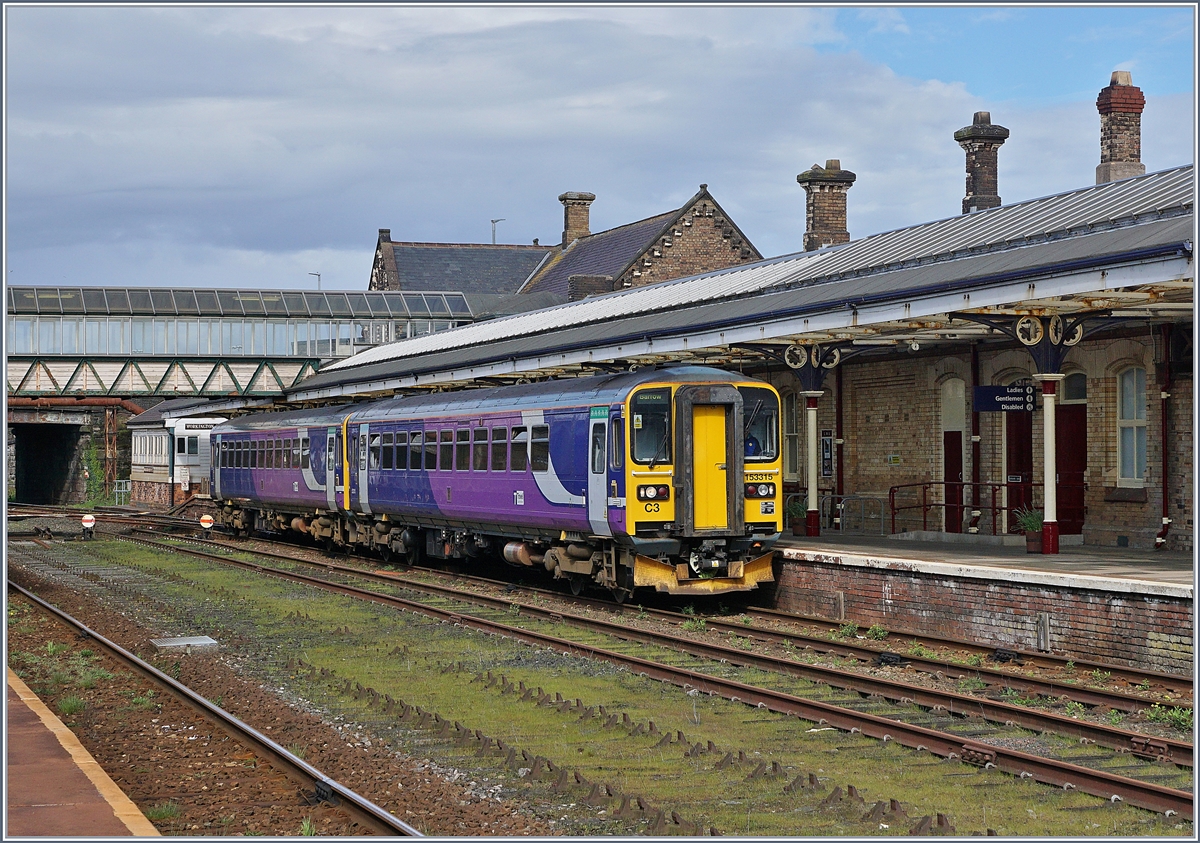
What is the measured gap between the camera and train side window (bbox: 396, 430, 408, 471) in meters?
24.0

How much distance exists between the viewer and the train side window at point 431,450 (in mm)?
22609

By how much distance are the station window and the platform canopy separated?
145 cm

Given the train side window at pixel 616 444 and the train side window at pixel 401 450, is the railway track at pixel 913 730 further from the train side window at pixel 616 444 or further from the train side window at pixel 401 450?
the train side window at pixel 401 450

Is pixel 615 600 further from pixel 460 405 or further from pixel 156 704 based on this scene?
pixel 156 704

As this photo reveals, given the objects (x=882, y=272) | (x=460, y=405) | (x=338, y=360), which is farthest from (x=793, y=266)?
(x=338, y=360)

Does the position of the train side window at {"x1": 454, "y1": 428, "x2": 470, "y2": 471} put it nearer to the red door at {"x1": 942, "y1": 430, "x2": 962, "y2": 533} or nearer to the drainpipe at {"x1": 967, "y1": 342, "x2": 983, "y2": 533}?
the red door at {"x1": 942, "y1": 430, "x2": 962, "y2": 533}

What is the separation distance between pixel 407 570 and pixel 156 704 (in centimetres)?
1331

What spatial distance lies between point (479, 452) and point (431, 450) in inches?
83.8

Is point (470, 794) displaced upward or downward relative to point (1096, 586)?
downward

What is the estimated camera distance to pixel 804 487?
26.3 meters

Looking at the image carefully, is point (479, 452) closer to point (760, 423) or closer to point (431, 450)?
point (431, 450)

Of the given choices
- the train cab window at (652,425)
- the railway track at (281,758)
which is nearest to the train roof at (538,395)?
the train cab window at (652,425)

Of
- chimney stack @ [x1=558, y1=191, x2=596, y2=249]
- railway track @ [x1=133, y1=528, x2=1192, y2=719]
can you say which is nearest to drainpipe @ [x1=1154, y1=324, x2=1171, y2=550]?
railway track @ [x1=133, y1=528, x2=1192, y2=719]

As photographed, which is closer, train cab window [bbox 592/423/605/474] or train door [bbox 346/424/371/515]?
train cab window [bbox 592/423/605/474]
